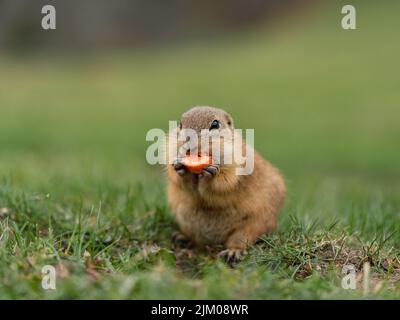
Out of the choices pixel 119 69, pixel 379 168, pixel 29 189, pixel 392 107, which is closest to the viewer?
pixel 29 189

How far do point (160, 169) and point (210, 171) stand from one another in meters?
6.04

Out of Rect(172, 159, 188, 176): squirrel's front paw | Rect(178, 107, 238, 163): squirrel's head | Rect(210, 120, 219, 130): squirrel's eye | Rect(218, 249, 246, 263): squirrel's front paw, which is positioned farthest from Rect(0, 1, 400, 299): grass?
Rect(210, 120, 219, 130): squirrel's eye

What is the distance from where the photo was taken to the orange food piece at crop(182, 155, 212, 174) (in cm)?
535

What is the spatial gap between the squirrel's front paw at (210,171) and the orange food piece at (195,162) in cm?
4

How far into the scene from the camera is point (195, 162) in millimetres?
5367

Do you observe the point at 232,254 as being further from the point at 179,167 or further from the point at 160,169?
the point at 160,169

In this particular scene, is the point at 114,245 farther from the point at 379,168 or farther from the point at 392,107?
the point at 392,107

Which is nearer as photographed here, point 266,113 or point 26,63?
point 266,113

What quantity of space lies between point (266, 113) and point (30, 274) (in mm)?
14547

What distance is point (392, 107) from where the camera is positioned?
716 inches

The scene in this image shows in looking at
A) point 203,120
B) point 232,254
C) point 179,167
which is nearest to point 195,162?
point 179,167
